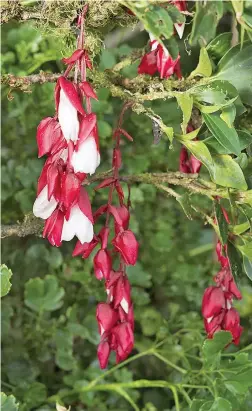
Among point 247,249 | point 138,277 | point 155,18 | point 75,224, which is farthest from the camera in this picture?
point 138,277

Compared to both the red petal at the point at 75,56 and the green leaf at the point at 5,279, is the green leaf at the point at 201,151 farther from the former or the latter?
the green leaf at the point at 5,279

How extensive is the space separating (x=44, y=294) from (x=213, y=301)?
0.35 m

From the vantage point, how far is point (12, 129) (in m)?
1.37

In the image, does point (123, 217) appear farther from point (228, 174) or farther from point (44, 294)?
point (44, 294)

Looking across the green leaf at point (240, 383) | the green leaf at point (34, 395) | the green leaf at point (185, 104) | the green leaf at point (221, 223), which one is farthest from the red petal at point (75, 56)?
the green leaf at point (34, 395)

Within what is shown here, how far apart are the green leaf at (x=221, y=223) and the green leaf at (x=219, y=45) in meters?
0.16

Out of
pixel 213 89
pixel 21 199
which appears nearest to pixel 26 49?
pixel 21 199

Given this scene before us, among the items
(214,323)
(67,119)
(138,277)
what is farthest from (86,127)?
(138,277)

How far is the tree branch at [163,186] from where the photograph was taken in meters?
0.79

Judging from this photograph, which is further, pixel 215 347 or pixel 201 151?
pixel 215 347

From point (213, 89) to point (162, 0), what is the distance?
0.12m

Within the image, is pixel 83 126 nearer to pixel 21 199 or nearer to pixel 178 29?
pixel 178 29

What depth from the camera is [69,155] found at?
0.67 meters

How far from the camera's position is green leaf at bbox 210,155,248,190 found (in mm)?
733
